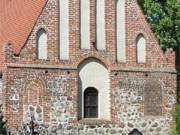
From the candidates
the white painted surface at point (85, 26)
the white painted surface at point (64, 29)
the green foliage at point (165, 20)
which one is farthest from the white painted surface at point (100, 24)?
the green foliage at point (165, 20)

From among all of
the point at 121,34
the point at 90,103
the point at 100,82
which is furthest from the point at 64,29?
the point at 90,103

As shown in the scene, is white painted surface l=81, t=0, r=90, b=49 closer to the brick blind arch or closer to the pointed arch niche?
the pointed arch niche

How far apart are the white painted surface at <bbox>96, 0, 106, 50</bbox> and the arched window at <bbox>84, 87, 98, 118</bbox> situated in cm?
172

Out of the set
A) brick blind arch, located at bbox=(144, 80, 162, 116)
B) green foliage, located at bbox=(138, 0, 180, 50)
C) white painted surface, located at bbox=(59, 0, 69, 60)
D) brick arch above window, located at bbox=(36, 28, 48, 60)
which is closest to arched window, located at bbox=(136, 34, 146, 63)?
brick blind arch, located at bbox=(144, 80, 162, 116)

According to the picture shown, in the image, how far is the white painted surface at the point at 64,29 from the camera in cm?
2466

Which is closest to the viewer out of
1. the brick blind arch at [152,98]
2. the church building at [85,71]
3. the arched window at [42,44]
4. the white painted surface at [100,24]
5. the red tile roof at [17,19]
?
the church building at [85,71]

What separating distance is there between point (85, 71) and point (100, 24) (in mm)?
1966

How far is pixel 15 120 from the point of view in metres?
23.4

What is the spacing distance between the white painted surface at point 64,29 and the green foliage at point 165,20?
858 centimetres

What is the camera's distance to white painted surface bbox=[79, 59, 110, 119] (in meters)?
25.1

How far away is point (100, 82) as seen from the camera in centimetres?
2523

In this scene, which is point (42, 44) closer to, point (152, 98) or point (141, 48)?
point (141, 48)

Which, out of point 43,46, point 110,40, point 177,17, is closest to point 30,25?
point 43,46

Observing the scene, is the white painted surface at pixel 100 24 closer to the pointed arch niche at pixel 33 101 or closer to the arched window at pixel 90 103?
the arched window at pixel 90 103
